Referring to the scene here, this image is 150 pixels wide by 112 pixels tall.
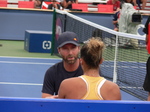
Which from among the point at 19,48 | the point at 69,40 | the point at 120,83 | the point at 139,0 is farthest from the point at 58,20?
the point at 69,40

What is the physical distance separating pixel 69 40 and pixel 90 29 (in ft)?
31.4

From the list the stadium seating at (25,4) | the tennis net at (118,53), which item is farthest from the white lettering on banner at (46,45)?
the stadium seating at (25,4)

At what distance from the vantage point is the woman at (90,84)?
4402 millimetres

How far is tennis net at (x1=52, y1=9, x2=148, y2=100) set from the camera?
429 inches

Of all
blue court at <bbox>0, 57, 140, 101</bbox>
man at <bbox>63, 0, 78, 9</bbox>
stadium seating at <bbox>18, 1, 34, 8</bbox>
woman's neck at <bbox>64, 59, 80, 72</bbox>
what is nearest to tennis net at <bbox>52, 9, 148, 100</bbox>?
blue court at <bbox>0, 57, 140, 101</bbox>

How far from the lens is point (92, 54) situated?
14.6ft

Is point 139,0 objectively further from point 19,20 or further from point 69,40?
point 69,40

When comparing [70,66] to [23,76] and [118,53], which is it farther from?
[118,53]

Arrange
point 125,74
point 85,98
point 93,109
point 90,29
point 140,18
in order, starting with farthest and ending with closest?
point 140,18
point 90,29
point 125,74
point 85,98
point 93,109

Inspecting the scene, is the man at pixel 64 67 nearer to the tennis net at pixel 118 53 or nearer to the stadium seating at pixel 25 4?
the tennis net at pixel 118 53

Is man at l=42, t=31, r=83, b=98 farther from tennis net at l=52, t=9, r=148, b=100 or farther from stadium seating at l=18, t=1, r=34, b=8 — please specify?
stadium seating at l=18, t=1, r=34, b=8

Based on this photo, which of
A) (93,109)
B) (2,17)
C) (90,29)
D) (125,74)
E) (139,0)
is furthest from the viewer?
(139,0)

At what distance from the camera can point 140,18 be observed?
1873 cm

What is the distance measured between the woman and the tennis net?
518 centimetres
